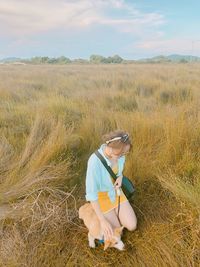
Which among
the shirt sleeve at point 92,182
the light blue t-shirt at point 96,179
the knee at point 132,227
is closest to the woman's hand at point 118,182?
the light blue t-shirt at point 96,179

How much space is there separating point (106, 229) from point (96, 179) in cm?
36

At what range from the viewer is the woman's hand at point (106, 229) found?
246 cm

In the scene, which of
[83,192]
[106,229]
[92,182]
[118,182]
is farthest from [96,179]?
[83,192]

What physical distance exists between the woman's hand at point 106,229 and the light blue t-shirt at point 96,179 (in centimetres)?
18

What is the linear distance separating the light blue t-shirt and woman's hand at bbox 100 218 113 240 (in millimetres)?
181

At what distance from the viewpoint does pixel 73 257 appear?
2439 mm

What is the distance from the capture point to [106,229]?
8.13 ft

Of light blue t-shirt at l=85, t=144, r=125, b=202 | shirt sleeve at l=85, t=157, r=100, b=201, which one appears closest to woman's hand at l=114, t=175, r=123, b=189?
light blue t-shirt at l=85, t=144, r=125, b=202

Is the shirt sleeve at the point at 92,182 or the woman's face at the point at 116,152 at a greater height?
the woman's face at the point at 116,152

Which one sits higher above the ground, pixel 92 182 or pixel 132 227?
pixel 92 182

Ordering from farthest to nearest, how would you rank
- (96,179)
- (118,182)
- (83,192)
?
1. (83,192)
2. (118,182)
3. (96,179)

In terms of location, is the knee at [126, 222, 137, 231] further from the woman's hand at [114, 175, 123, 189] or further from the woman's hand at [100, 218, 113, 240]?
the woman's hand at [114, 175, 123, 189]

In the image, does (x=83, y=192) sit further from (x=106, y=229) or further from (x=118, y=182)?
(x=106, y=229)

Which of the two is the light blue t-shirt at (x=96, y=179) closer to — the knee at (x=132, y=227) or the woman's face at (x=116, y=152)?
the woman's face at (x=116, y=152)
